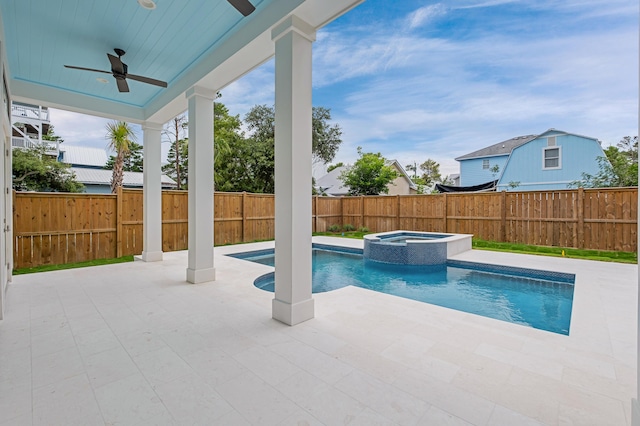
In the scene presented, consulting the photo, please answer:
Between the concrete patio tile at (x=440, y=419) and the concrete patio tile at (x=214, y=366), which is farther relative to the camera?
the concrete patio tile at (x=214, y=366)

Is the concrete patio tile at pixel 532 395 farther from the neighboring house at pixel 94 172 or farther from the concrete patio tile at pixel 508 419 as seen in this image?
the neighboring house at pixel 94 172

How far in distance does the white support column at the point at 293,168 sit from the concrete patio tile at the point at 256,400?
1041mm

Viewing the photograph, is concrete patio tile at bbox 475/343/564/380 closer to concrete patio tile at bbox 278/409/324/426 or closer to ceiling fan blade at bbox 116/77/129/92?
concrete patio tile at bbox 278/409/324/426

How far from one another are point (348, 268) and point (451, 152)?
1452 centimetres

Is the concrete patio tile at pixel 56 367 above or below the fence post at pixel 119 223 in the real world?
below

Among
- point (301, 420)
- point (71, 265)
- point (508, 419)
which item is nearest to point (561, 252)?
point (508, 419)

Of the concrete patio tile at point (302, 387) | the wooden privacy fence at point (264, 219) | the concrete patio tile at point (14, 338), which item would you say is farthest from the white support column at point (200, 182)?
the wooden privacy fence at point (264, 219)

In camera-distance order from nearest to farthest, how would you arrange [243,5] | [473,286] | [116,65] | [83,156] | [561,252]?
1. [243,5]
2. [116,65]
3. [473,286]
4. [561,252]
5. [83,156]

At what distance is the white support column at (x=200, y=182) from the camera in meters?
4.67

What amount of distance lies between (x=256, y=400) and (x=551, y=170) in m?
14.8

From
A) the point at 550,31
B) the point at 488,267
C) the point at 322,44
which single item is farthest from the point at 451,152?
the point at 488,267

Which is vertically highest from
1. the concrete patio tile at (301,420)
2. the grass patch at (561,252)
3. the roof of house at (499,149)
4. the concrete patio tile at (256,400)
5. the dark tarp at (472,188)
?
the roof of house at (499,149)

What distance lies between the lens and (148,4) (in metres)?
3.01

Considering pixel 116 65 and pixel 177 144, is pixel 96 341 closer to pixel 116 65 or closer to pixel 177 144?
pixel 116 65
